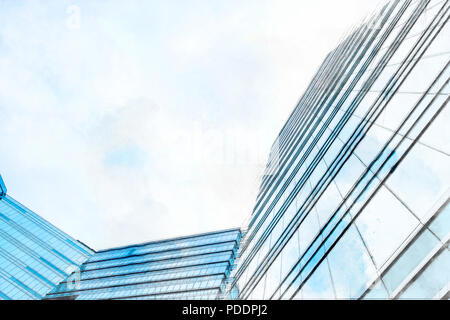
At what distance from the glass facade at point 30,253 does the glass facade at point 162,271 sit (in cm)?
780

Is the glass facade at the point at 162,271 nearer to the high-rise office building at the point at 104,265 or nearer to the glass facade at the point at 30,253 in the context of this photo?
the high-rise office building at the point at 104,265

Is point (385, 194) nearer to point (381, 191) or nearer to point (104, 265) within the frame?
point (381, 191)

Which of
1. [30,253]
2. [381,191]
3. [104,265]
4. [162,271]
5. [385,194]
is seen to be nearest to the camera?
[385,194]

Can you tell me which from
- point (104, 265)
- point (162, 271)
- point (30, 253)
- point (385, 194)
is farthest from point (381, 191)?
point (30, 253)

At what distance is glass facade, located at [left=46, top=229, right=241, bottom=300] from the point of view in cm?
4081

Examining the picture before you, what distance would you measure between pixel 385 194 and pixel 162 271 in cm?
4888

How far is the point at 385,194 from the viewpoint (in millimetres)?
7121

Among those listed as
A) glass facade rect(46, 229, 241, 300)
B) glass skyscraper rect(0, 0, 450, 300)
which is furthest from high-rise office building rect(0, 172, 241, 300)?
glass skyscraper rect(0, 0, 450, 300)

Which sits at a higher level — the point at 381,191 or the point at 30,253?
the point at 30,253

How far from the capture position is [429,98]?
7.65m

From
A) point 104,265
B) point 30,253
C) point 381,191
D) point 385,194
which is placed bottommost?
point 385,194

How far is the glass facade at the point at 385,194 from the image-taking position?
5301 millimetres
